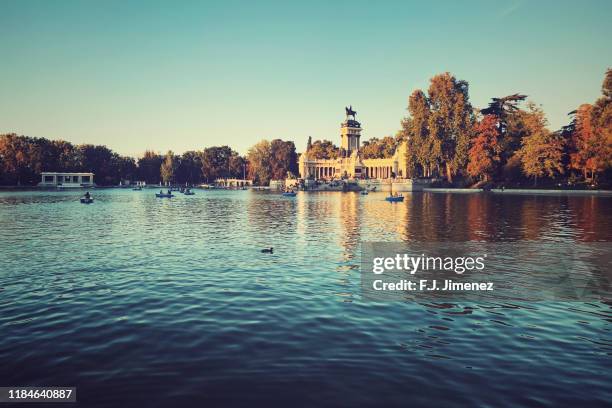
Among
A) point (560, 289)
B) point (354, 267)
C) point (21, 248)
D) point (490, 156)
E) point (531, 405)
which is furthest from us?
point (490, 156)

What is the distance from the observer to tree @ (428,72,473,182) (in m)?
111

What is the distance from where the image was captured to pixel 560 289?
57.6 feet

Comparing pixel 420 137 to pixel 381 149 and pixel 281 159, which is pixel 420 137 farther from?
pixel 281 159

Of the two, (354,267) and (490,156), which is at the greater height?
(490,156)

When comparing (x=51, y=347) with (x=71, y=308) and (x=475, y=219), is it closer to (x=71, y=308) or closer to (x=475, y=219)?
(x=71, y=308)

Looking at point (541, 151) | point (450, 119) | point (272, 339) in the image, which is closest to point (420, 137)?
point (450, 119)

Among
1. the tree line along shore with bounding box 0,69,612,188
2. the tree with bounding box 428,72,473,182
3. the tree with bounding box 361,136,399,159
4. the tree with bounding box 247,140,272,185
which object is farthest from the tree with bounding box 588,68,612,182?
the tree with bounding box 247,140,272,185

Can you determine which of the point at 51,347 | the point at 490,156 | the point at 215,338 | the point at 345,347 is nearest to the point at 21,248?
the point at 51,347

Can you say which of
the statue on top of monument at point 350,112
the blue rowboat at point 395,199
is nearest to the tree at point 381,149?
the statue on top of monument at point 350,112

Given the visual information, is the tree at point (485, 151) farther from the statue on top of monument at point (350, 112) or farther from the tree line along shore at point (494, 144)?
the statue on top of monument at point (350, 112)

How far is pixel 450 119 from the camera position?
11438 cm

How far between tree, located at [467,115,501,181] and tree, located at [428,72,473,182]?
305 centimetres

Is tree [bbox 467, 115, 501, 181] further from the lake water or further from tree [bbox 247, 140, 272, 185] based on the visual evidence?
tree [bbox 247, 140, 272, 185]

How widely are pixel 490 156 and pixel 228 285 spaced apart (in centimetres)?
10019
